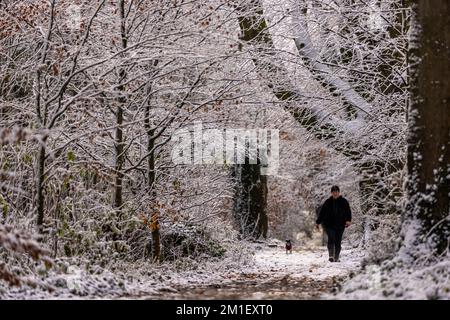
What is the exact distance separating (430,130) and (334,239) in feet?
22.4

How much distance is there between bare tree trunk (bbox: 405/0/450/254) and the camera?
21.4ft

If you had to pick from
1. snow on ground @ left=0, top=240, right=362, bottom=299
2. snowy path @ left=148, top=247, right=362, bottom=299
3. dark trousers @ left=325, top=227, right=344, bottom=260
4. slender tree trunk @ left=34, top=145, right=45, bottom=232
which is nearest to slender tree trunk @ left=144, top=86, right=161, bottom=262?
snow on ground @ left=0, top=240, right=362, bottom=299

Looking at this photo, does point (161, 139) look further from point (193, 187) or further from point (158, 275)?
point (158, 275)

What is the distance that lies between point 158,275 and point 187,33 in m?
3.44

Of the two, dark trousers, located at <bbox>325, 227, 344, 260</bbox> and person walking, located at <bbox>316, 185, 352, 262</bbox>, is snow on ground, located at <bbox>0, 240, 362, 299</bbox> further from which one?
person walking, located at <bbox>316, 185, 352, 262</bbox>

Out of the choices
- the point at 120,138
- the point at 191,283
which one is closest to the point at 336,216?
the point at 191,283

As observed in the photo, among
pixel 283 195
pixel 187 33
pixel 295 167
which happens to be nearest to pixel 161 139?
pixel 187 33

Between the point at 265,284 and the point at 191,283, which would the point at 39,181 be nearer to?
the point at 191,283

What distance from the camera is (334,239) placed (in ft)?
43.1

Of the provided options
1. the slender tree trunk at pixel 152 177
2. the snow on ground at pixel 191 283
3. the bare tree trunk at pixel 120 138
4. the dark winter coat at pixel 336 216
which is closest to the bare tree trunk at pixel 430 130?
the snow on ground at pixel 191 283

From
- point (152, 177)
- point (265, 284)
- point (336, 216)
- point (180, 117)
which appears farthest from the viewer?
point (336, 216)

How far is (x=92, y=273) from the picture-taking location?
7.53m

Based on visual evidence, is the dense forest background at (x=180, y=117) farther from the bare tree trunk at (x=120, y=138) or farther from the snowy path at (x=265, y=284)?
the snowy path at (x=265, y=284)

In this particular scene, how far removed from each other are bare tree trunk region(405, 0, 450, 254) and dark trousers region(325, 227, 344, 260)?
20.2 feet
